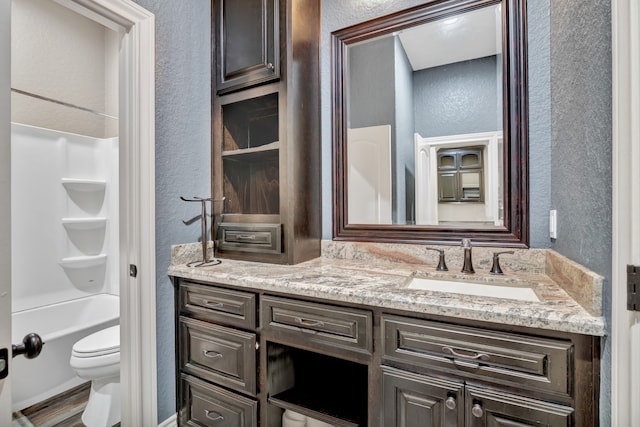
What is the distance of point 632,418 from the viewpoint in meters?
0.73

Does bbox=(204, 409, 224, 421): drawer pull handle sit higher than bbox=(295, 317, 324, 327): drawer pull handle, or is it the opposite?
bbox=(295, 317, 324, 327): drawer pull handle

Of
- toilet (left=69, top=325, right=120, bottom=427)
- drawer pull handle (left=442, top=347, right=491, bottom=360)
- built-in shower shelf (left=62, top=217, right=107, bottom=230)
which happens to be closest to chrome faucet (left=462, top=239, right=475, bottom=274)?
drawer pull handle (left=442, top=347, right=491, bottom=360)

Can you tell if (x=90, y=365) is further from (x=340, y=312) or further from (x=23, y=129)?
(x=23, y=129)

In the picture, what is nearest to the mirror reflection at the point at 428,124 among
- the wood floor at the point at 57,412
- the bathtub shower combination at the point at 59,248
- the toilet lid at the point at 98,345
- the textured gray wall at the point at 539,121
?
the textured gray wall at the point at 539,121

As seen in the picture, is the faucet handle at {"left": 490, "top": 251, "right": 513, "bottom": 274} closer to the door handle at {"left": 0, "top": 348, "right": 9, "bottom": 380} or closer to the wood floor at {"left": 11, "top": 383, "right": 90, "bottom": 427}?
the door handle at {"left": 0, "top": 348, "right": 9, "bottom": 380}

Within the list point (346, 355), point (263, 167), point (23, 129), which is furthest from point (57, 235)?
point (346, 355)

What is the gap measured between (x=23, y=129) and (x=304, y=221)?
7.26 ft

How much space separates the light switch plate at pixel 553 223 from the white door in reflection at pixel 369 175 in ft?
2.34

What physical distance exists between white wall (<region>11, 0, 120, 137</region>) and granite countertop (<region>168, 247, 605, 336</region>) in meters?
1.83

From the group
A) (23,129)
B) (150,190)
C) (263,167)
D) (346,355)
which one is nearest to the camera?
(346,355)

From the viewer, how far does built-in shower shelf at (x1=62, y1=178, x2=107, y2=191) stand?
8.07 ft

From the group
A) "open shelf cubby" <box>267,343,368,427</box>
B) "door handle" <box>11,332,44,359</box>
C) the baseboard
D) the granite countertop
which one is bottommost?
the baseboard

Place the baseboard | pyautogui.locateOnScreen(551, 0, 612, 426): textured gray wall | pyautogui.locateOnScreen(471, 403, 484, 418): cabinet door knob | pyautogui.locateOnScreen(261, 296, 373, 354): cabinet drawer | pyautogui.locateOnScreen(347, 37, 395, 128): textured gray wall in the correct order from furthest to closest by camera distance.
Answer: pyautogui.locateOnScreen(347, 37, 395, 128): textured gray wall < the baseboard < pyautogui.locateOnScreen(261, 296, 373, 354): cabinet drawer < pyautogui.locateOnScreen(471, 403, 484, 418): cabinet door knob < pyautogui.locateOnScreen(551, 0, 612, 426): textured gray wall

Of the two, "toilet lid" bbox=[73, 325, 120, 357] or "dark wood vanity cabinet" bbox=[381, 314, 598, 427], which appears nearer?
"dark wood vanity cabinet" bbox=[381, 314, 598, 427]
